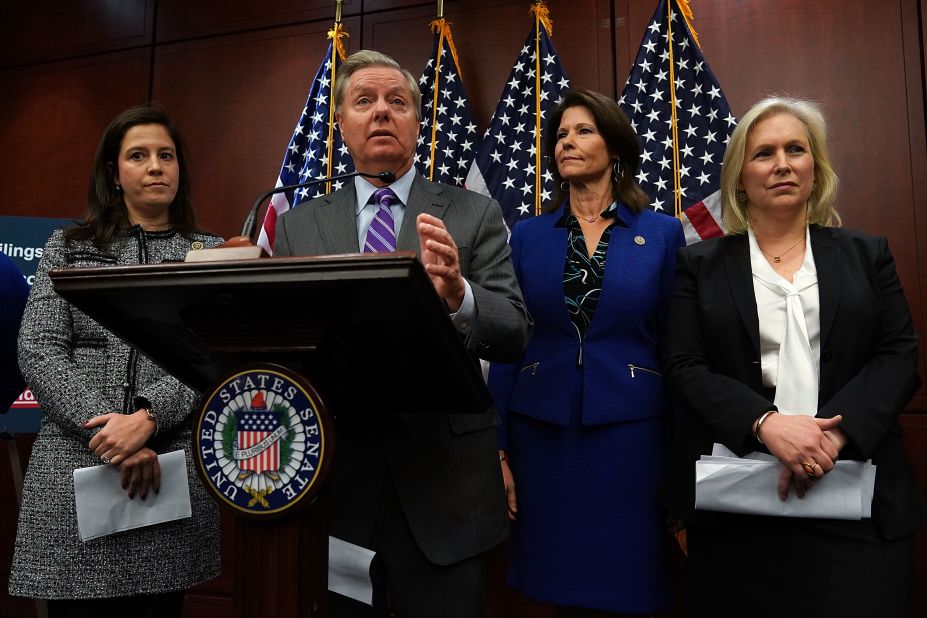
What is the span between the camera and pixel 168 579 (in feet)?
5.78

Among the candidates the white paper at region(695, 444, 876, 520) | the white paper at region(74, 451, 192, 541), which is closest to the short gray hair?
the white paper at region(74, 451, 192, 541)

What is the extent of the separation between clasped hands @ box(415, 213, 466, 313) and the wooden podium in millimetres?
99

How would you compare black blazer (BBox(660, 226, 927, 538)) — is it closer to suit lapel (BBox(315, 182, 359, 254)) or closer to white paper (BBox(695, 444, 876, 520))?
white paper (BBox(695, 444, 876, 520))

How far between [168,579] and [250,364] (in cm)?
101

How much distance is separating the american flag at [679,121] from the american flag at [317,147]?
129 centimetres

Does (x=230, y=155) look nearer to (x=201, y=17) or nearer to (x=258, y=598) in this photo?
(x=201, y=17)

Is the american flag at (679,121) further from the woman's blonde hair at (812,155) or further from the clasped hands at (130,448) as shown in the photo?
the clasped hands at (130,448)

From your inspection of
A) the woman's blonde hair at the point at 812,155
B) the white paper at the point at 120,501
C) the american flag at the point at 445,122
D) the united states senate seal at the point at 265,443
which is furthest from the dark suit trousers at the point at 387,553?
the american flag at the point at 445,122

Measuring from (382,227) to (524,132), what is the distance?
188cm

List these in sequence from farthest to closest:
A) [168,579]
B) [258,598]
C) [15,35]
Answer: [15,35] < [168,579] < [258,598]

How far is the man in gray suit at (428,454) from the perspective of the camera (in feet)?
4.23

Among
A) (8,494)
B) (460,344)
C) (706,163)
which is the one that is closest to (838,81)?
(706,163)

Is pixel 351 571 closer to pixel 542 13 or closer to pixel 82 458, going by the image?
pixel 82 458

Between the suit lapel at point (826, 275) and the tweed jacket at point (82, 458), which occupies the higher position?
the suit lapel at point (826, 275)
